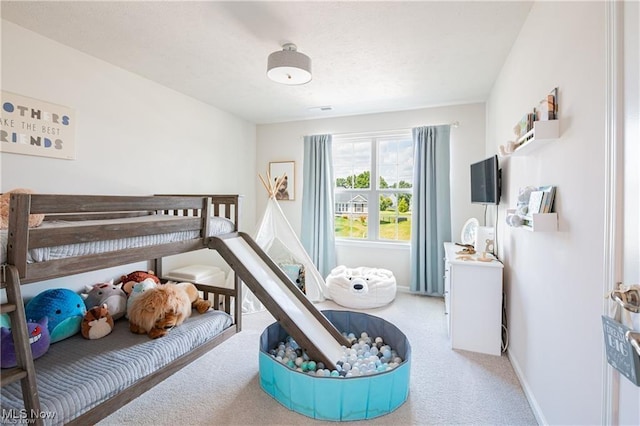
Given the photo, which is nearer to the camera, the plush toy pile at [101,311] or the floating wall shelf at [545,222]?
the floating wall shelf at [545,222]

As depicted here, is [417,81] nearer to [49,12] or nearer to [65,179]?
[49,12]

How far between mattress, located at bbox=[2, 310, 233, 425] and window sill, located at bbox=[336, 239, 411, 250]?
241 centimetres

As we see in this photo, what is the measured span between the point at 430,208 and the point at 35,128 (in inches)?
160

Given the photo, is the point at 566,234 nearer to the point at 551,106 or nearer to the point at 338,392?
the point at 551,106

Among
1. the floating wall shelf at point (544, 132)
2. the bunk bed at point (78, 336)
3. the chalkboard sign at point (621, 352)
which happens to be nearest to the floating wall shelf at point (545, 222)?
the floating wall shelf at point (544, 132)

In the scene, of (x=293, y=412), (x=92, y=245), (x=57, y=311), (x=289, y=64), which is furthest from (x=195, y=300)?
(x=289, y=64)

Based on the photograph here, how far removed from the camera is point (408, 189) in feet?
13.7

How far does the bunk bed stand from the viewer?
128 centimetres

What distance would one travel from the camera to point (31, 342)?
5.79ft

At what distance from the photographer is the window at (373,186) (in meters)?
4.22

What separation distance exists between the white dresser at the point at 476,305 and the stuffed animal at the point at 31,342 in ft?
9.64

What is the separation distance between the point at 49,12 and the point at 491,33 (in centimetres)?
318

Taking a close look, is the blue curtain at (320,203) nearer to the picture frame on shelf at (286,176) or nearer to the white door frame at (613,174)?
the picture frame on shelf at (286,176)

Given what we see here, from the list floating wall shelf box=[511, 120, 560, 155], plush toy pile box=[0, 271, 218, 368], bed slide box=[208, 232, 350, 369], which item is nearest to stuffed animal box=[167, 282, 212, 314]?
plush toy pile box=[0, 271, 218, 368]
